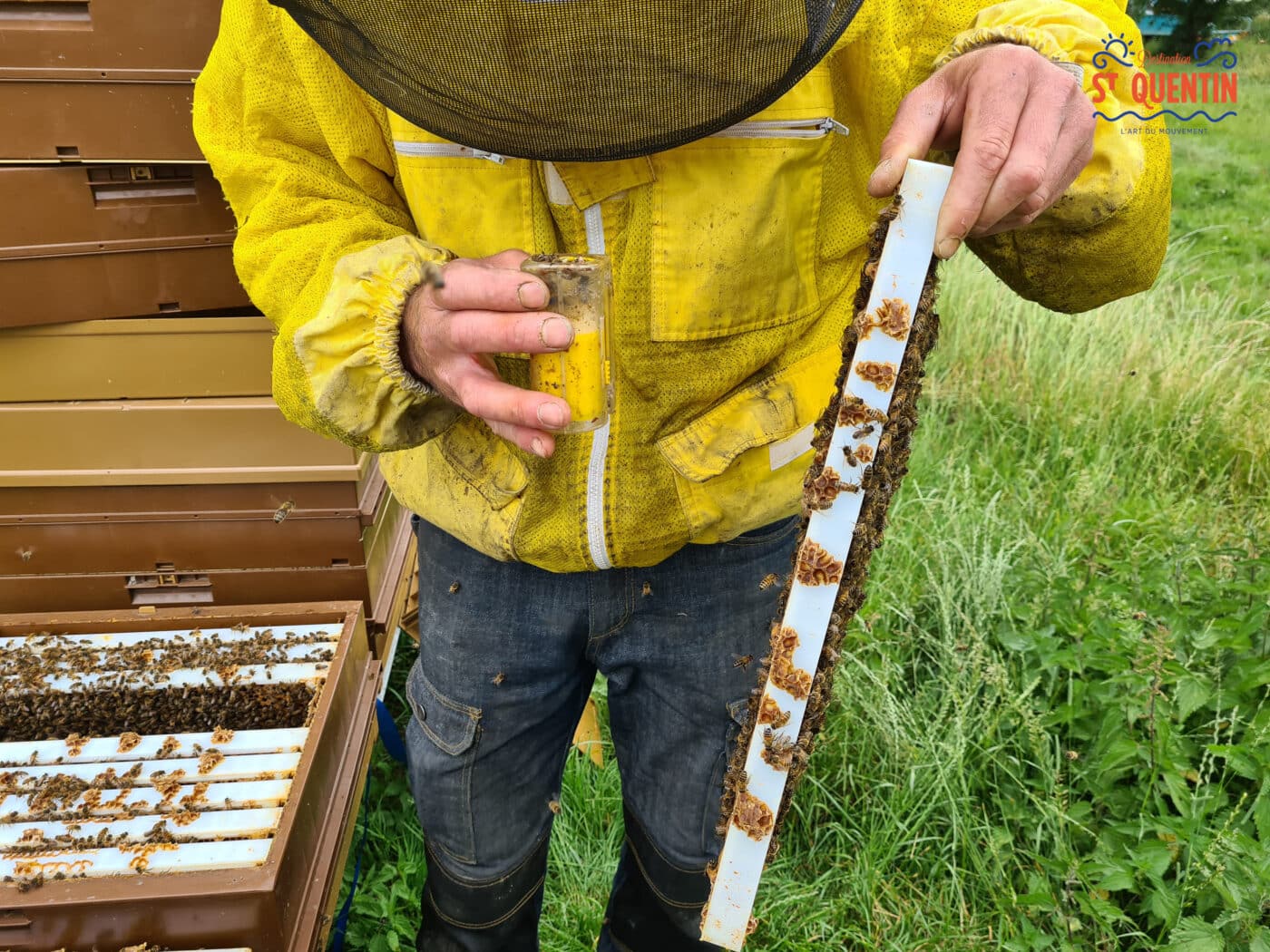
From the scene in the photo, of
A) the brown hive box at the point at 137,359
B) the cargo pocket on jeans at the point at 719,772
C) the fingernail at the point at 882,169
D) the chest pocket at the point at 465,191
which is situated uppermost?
the fingernail at the point at 882,169

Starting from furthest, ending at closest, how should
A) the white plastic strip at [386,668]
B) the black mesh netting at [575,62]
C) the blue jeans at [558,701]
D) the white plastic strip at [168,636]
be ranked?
the white plastic strip at [386,668] < the white plastic strip at [168,636] < the blue jeans at [558,701] < the black mesh netting at [575,62]

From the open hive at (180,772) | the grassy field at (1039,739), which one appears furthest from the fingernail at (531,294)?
the grassy field at (1039,739)

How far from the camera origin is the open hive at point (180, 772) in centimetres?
200

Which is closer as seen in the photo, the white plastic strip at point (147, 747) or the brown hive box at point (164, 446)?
the white plastic strip at point (147, 747)

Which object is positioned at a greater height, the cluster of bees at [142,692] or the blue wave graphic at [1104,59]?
the blue wave graphic at [1104,59]

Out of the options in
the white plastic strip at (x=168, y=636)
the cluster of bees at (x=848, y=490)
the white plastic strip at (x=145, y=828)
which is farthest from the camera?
the white plastic strip at (x=168, y=636)

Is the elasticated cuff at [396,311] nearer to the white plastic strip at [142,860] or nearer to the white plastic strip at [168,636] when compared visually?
the white plastic strip at [142,860]

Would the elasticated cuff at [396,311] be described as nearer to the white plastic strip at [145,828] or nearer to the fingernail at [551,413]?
the fingernail at [551,413]

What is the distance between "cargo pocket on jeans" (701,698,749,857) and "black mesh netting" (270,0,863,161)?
3.84ft

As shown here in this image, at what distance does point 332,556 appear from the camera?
10.0 ft

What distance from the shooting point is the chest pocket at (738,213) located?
1.58 m

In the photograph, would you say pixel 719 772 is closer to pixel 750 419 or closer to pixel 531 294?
pixel 750 419

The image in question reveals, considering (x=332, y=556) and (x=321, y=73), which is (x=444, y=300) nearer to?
(x=321, y=73)

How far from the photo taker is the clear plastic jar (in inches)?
52.7
